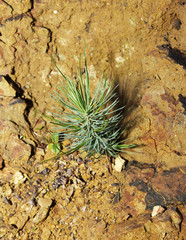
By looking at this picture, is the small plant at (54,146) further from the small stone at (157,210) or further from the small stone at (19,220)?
the small stone at (157,210)

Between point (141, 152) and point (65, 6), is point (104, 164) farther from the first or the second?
point (65, 6)

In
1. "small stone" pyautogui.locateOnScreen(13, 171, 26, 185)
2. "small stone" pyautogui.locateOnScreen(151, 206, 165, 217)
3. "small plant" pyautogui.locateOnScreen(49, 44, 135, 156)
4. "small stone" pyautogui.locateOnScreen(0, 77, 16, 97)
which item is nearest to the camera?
"small plant" pyautogui.locateOnScreen(49, 44, 135, 156)

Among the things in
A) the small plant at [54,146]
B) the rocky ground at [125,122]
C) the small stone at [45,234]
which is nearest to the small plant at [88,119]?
the rocky ground at [125,122]

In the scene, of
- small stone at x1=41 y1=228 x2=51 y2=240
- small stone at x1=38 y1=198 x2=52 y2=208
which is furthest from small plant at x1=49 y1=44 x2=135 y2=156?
small stone at x1=41 y1=228 x2=51 y2=240

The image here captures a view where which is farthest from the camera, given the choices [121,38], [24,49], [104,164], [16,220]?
[121,38]

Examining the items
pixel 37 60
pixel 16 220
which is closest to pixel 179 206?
pixel 16 220

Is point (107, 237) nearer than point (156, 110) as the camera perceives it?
Yes

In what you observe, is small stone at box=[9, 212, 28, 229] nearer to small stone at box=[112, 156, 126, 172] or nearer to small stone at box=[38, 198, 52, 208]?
small stone at box=[38, 198, 52, 208]
